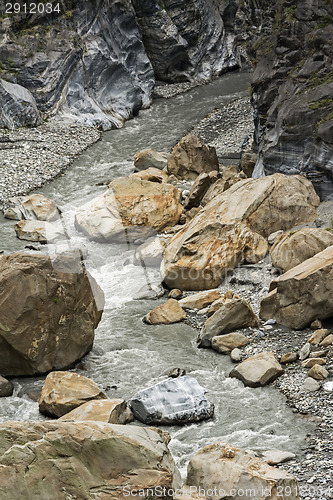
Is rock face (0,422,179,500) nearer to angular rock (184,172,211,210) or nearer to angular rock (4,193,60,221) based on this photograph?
angular rock (184,172,211,210)

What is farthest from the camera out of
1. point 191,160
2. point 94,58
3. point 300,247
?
point 94,58

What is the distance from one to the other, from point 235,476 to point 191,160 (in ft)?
63.0

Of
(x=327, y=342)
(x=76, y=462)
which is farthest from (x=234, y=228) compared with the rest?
(x=76, y=462)

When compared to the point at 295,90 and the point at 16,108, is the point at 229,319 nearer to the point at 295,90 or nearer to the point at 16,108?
the point at 295,90

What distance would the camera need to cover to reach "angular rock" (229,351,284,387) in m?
11.9

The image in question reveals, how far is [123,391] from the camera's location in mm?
12234

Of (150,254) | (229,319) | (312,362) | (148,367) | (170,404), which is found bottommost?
(150,254)

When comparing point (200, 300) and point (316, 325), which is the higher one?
point (316, 325)

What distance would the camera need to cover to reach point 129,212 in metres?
21.1

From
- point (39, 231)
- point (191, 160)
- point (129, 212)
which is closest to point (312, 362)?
point (129, 212)

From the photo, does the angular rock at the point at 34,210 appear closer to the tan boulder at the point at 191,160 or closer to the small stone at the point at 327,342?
the tan boulder at the point at 191,160

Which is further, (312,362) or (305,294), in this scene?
(305,294)

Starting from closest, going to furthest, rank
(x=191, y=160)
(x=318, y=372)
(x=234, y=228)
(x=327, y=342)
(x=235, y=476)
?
(x=235, y=476)
(x=318, y=372)
(x=327, y=342)
(x=234, y=228)
(x=191, y=160)

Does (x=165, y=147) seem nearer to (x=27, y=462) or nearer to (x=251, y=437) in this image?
(x=251, y=437)
